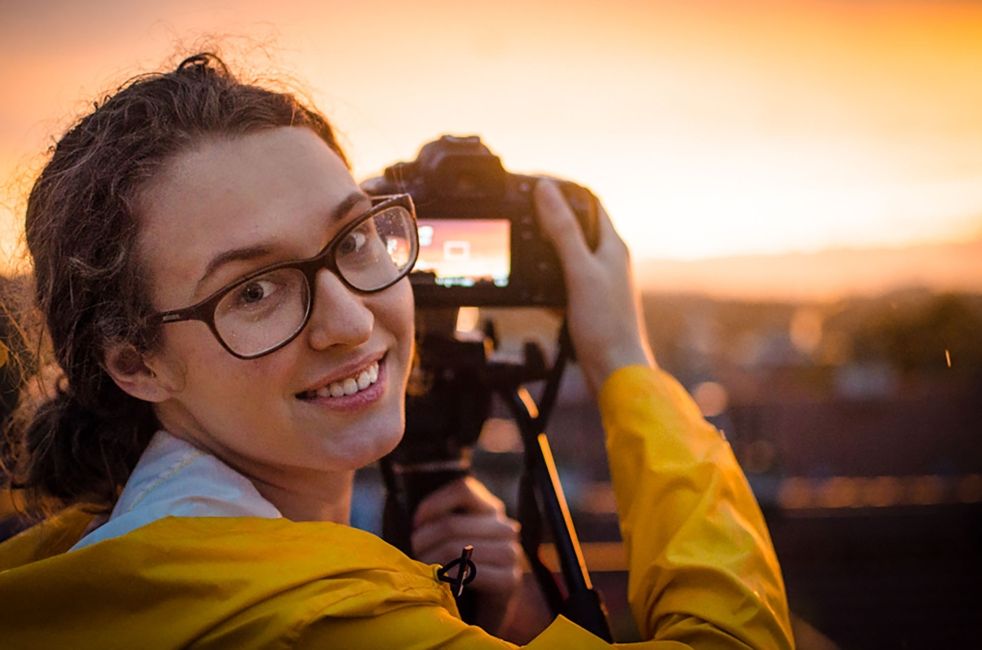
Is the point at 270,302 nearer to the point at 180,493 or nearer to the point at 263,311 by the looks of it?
the point at 263,311

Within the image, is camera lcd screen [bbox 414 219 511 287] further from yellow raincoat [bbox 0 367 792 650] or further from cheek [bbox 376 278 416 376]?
yellow raincoat [bbox 0 367 792 650]

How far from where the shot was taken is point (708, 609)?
0.91m

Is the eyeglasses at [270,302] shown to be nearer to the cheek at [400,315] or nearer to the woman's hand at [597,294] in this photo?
the cheek at [400,315]

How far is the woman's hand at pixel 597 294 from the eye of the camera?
1186mm

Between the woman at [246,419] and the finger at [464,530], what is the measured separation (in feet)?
0.77

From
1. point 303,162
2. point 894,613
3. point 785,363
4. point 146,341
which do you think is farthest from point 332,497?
point 785,363

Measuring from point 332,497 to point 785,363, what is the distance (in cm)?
2723

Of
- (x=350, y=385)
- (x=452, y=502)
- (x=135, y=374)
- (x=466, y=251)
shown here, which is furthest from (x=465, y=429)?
(x=135, y=374)

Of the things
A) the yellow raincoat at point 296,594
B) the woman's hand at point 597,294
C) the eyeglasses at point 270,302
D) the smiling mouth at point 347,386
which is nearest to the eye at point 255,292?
the eyeglasses at point 270,302

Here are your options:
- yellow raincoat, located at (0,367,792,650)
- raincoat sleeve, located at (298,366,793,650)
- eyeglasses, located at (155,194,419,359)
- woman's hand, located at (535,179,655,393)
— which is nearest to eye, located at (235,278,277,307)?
eyeglasses, located at (155,194,419,359)

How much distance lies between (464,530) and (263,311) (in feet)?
1.71

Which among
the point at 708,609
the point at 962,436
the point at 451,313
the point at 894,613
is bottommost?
the point at 962,436

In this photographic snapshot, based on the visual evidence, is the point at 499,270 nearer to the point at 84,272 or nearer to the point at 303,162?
the point at 303,162

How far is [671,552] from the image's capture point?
97cm
